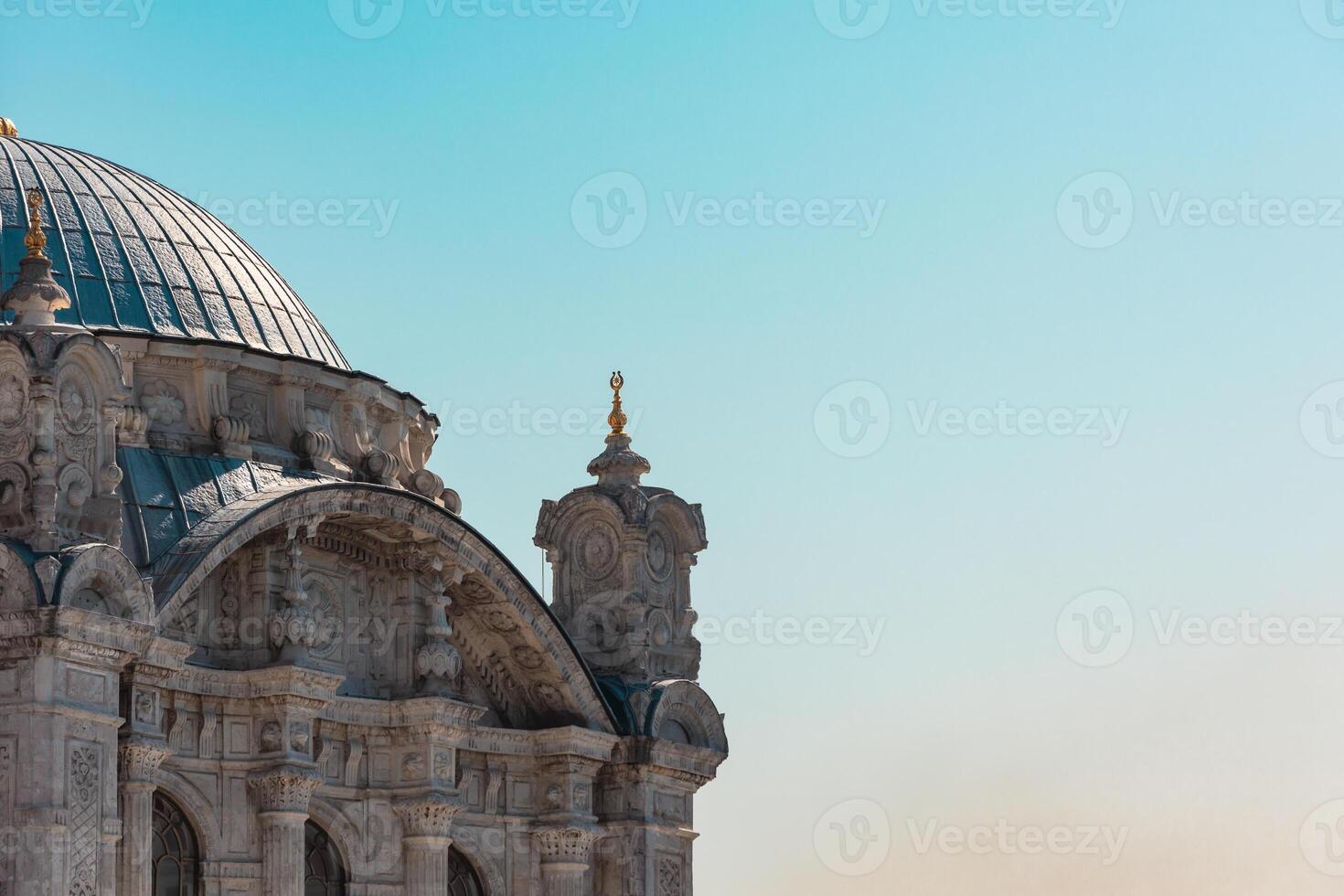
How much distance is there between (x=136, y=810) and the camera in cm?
3353

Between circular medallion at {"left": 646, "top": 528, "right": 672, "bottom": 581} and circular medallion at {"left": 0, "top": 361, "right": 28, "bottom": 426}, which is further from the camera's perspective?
circular medallion at {"left": 646, "top": 528, "right": 672, "bottom": 581}

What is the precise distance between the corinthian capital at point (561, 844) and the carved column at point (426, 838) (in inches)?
87.6

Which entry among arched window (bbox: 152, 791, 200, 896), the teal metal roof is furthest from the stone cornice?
the teal metal roof

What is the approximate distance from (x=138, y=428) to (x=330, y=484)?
112 inches

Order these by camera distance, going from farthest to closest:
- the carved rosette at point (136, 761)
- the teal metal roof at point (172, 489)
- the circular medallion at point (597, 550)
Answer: the circular medallion at point (597, 550) < the teal metal roof at point (172, 489) < the carved rosette at point (136, 761)

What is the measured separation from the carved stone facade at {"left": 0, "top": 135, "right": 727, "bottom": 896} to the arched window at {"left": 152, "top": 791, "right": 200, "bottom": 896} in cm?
6

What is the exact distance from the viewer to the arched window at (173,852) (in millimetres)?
34969

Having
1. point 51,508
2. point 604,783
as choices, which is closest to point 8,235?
point 51,508

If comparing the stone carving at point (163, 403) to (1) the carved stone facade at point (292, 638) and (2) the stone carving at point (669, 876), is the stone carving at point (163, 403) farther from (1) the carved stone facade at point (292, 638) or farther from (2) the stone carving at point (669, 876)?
(2) the stone carving at point (669, 876)

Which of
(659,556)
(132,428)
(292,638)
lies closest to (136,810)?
(292,638)

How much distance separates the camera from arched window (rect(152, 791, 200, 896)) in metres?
35.0

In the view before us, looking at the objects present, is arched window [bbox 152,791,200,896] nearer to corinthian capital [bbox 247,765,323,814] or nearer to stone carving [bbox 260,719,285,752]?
corinthian capital [bbox 247,765,323,814]

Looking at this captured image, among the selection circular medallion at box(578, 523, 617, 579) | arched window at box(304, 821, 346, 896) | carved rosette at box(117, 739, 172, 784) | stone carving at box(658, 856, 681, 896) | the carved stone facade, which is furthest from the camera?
circular medallion at box(578, 523, 617, 579)

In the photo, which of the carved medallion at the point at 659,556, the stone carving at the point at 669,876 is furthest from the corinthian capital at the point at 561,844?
the carved medallion at the point at 659,556
